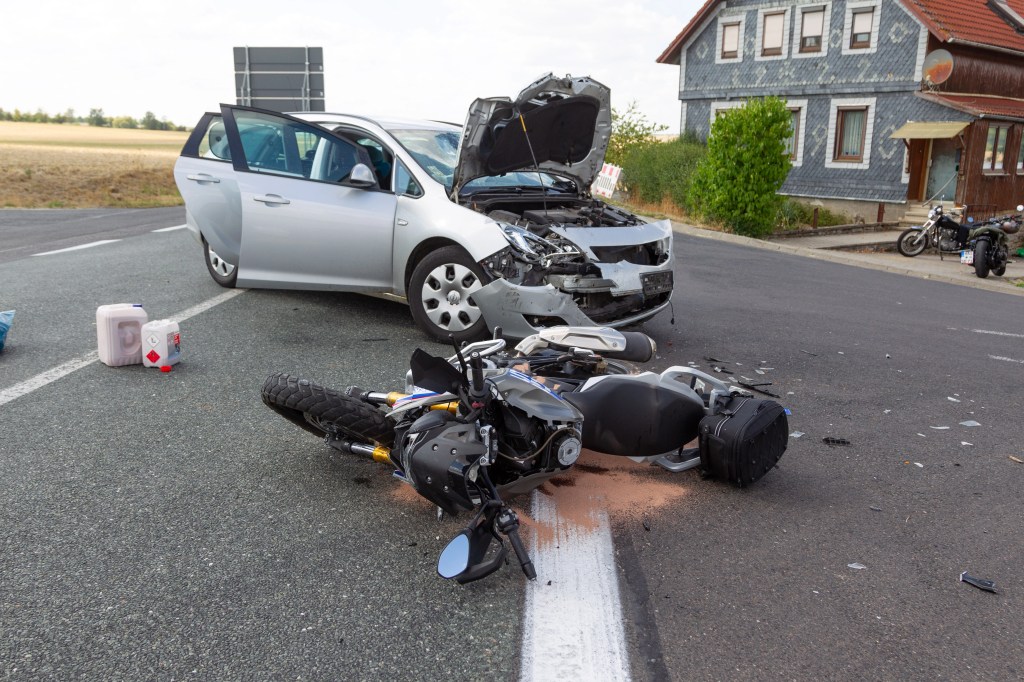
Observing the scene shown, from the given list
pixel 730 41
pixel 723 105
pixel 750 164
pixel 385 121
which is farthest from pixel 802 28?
pixel 385 121

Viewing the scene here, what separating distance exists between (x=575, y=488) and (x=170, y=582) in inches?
72.3

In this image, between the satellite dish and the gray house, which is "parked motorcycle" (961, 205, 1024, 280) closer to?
the gray house

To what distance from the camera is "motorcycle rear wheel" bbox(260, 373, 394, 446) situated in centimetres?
388

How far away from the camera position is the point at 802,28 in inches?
1126

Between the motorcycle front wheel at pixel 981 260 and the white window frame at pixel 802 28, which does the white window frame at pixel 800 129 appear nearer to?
the white window frame at pixel 802 28

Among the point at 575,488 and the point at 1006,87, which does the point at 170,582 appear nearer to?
the point at 575,488

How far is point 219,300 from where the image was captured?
8.23 meters

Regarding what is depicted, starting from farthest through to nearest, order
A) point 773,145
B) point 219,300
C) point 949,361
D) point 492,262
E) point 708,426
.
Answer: point 773,145 → point 219,300 → point 949,361 → point 492,262 → point 708,426

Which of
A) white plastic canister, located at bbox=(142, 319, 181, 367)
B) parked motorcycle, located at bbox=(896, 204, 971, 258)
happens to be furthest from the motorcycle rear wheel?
parked motorcycle, located at bbox=(896, 204, 971, 258)

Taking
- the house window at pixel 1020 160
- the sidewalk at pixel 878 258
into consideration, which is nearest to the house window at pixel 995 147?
the house window at pixel 1020 160

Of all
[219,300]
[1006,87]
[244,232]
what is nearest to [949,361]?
[244,232]

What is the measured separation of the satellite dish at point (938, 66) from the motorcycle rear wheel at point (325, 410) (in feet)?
88.4

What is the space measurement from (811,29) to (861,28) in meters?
1.69

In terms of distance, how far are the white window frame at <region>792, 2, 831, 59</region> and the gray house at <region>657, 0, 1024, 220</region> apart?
0.11 feet
